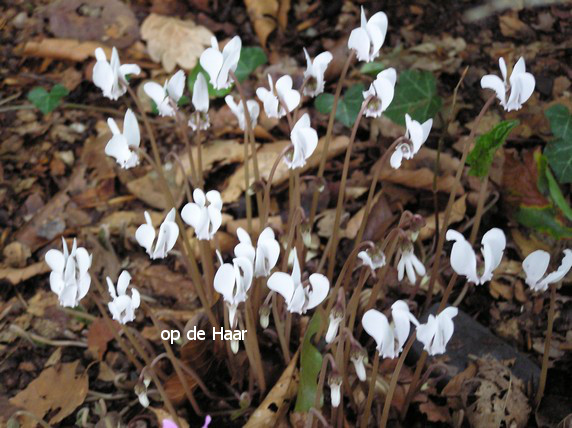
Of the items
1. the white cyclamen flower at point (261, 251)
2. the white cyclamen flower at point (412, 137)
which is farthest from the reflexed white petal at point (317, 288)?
the white cyclamen flower at point (412, 137)

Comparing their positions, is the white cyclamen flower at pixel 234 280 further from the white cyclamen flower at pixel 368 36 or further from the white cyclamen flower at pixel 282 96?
the white cyclamen flower at pixel 368 36

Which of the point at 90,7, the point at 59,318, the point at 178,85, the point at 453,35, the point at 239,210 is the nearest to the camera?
the point at 178,85

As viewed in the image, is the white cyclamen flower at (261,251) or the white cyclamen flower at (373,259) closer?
the white cyclamen flower at (261,251)

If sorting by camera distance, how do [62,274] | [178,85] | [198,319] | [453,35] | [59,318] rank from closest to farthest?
1. [62,274]
2. [178,85]
3. [198,319]
4. [59,318]
5. [453,35]

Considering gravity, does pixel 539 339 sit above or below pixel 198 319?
below

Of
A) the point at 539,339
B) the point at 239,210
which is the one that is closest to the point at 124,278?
the point at 239,210

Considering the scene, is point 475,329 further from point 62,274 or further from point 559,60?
point 559,60
